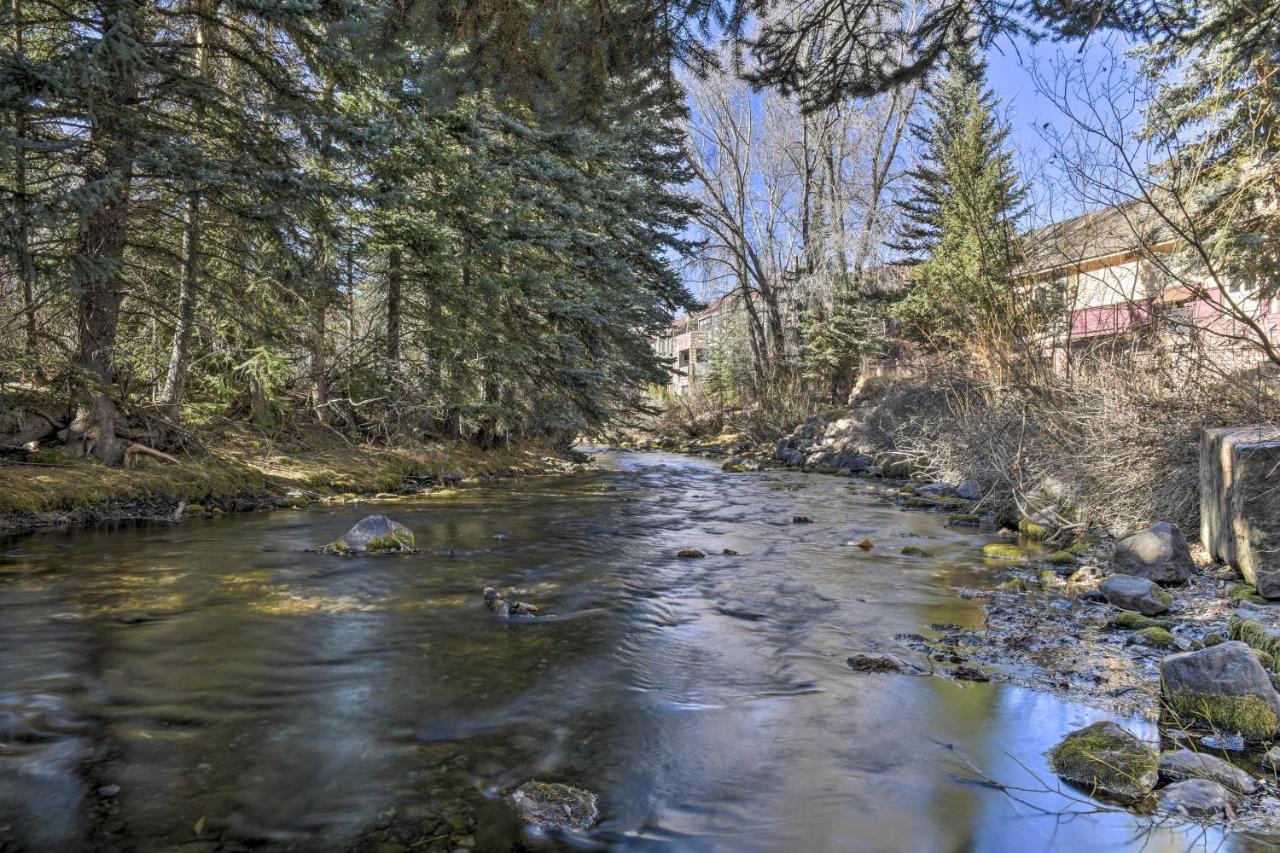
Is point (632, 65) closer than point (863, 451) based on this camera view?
Yes

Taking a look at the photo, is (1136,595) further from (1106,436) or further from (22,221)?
(22,221)

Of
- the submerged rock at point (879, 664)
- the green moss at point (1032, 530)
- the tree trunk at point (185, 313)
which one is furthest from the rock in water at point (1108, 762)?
the tree trunk at point (185, 313)

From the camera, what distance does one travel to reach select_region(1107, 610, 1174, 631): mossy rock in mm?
5023

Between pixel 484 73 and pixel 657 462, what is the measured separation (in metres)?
18.1

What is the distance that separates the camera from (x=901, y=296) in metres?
25.1

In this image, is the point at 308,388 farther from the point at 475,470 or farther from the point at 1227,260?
the point at 1227,260

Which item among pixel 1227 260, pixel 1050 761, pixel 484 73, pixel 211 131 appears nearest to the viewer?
pixel 1050 761

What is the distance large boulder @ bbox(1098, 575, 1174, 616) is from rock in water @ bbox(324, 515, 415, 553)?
6256mm

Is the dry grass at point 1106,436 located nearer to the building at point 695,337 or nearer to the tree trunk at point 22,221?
the tree trunk at point 22,221

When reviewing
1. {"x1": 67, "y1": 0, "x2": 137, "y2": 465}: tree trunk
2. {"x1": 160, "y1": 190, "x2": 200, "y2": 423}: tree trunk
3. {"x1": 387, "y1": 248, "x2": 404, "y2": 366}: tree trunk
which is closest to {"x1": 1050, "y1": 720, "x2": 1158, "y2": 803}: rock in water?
{"x1": 67, "y1": 0, "x2": 137, "y2": 465}: tree trunk

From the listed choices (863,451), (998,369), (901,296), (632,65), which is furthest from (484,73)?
(901,296)

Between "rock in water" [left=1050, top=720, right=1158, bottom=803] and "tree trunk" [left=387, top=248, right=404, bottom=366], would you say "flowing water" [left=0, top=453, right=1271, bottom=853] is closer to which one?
"rock in water" [left=1050, top=720, right=1158, bottom=803]

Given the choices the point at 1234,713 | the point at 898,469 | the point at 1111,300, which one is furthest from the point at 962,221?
the point at 1234,713

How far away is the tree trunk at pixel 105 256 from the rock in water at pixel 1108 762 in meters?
8.34
